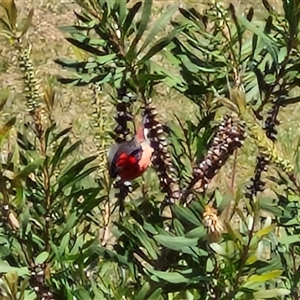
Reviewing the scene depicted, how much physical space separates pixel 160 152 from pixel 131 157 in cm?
4

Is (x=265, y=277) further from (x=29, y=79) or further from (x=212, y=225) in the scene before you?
(x=29, y=79)

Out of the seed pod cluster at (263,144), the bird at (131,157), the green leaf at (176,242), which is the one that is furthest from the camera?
the bird at (131,157)

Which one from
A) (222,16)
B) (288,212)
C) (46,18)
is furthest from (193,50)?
(46,18)

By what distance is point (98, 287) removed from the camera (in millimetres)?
1029

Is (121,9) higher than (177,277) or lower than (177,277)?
higher

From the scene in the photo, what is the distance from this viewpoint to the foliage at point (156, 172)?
949 millimetres

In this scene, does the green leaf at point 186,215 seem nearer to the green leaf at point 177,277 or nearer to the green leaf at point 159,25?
the green leaf at point 177,277

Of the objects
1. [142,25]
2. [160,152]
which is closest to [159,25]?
[142,25]

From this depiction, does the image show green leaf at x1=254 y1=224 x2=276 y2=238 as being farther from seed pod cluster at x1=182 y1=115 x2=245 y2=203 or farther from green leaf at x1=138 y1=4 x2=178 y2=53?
green leaf at x1=138 y1=4 x2=178 y2=53

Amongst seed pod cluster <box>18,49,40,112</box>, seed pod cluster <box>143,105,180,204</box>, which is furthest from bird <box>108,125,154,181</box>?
seed pod cluster <box>18,49,40,112</box>

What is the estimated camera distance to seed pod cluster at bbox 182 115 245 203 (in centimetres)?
98

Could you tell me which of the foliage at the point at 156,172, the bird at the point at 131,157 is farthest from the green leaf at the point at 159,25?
the bird at the point at 131,157

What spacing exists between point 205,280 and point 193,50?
321 millimetres

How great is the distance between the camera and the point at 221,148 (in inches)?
38.7
